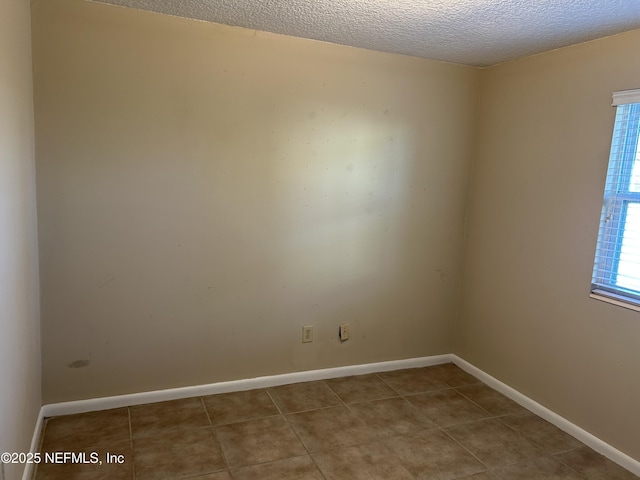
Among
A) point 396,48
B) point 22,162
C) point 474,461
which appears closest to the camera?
point 22,162

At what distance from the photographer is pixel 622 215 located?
2.35 metres

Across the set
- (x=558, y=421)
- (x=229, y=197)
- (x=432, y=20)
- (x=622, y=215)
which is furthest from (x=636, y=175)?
(x=229, y=197)

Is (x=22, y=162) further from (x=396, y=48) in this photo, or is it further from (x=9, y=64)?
(x=396, y=48)

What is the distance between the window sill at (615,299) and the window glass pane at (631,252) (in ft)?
0.23

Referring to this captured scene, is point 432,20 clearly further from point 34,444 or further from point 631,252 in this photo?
point 34,444

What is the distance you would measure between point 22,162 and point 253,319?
154 cm

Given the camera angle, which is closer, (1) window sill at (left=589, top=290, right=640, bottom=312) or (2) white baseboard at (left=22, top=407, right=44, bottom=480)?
(2) white baseboard at (left=22, top=407, right=44, bottom=480)

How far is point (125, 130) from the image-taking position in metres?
2.46

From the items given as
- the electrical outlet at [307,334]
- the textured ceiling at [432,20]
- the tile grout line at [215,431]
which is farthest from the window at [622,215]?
the tile grout line at [215,431]

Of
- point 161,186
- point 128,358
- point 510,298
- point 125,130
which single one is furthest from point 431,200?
point 128,358

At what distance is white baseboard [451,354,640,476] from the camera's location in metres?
2.31

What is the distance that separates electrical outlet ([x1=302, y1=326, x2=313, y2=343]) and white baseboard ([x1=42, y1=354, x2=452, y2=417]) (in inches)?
9.2

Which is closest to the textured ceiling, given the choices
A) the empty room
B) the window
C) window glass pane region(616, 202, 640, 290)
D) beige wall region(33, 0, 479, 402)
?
the empty room

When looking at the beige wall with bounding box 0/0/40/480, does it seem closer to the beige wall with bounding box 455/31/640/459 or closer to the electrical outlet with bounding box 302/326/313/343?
the electrical outlet with bounding box 302/326/313/343
